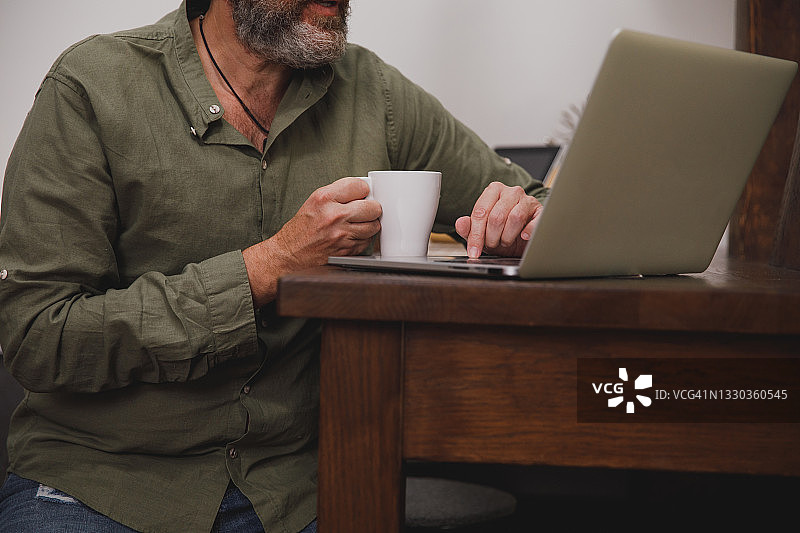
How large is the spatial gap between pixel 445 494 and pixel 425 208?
1.26 metres

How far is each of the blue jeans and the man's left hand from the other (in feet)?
1.34

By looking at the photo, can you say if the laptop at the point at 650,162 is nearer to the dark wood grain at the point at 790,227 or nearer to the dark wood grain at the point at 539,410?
the dark wood grain at the point at 539,410

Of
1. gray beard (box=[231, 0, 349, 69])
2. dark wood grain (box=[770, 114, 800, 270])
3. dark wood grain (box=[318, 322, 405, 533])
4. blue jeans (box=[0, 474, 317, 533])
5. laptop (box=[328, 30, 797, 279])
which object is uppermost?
gray beard (box=[231, 0, 349, 69])

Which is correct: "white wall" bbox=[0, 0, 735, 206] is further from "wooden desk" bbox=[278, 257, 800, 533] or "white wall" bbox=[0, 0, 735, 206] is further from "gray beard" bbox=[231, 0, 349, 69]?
"wooden desk" bbox=[278, 257, 800, 533]

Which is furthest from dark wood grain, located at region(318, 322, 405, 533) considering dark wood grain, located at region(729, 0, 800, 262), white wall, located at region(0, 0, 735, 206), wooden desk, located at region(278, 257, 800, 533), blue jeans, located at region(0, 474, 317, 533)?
white wall, located at region(0, 0, 735, 206)

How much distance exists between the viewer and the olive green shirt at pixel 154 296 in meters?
0.87

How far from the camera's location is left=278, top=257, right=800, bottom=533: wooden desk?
1.89ft

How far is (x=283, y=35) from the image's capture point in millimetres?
1094

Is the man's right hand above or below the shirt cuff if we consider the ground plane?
above

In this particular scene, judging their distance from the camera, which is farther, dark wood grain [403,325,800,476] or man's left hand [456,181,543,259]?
man's left hand [456,181,543,259]

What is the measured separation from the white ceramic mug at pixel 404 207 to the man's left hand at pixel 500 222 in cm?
7

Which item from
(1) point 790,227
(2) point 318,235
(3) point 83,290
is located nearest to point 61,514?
(3) point 83,290

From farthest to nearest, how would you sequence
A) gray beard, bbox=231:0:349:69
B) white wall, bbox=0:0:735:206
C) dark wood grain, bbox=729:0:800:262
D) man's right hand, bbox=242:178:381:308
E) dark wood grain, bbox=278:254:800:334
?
white wall, bbox=0:0:735:206 → dark wood grain, bbox=729:0:800:262 → gray beard, bbox=231:0:349:69 → man's right hand, bbox=242:178:381:308 → dark wood grain, bbox=278:254:800:334

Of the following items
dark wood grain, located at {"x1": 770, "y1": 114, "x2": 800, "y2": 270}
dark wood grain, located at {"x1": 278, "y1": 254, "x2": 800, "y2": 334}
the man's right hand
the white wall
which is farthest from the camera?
the white wall
